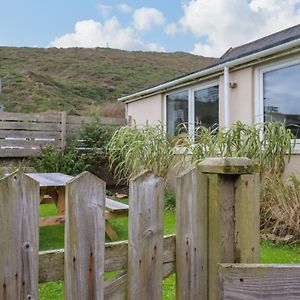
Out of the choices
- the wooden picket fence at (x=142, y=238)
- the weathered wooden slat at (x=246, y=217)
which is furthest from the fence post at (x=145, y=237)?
the weathered wooden slat at (x=246, y=217)

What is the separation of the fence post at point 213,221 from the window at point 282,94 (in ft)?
16.2

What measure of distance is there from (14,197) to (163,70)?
31.2m

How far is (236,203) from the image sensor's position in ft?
4.52

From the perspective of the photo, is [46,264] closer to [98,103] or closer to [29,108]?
[29,108]

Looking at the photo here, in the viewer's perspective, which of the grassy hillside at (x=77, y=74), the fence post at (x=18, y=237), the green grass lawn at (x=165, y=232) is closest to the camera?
the fence post at (x=18, y=237)

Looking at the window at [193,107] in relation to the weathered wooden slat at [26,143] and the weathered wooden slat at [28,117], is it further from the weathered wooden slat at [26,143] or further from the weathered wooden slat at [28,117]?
the weathered wooden slat at [26,143]

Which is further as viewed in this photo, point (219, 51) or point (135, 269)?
point (219, 51)

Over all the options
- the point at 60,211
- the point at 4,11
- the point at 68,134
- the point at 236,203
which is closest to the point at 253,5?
the point at 68,134

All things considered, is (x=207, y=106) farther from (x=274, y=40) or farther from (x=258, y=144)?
(x=258, y=144)

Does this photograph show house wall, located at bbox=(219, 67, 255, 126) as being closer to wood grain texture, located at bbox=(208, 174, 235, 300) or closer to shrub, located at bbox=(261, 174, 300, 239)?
shrub, located at bbox=(261, 174, 300, 239)

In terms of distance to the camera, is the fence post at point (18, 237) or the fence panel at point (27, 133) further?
the fence panel at point (27, 133)

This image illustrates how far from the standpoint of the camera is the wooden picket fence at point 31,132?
30.7ft

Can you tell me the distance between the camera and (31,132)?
31.3ft

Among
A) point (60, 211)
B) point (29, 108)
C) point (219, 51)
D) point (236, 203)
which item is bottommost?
point (60, 211)
